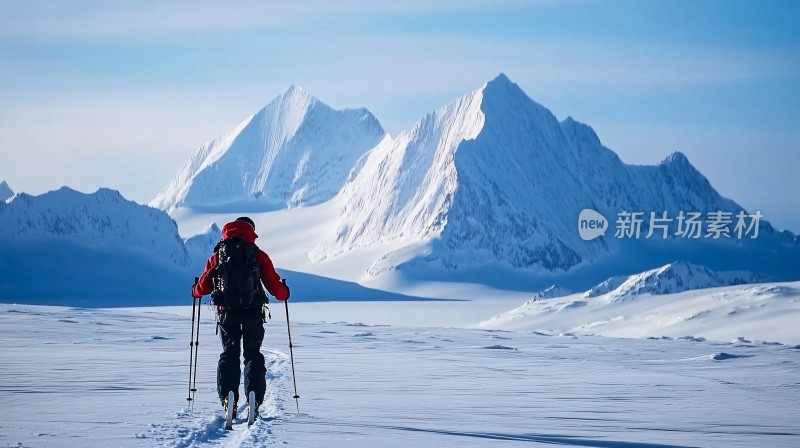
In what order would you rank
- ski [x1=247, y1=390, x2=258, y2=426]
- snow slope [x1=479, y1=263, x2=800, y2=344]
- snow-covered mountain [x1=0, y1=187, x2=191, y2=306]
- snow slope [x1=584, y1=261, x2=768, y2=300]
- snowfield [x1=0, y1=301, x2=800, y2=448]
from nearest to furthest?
snowfield [x1=0, y1=301, x2=800, y2=448] < ski [x1=247, y1=390, x2=258, y2=426] < snow slope [x1=479, y1=263, x2=800, y2=344] < snow slope [x1=584, y1=261, x2=768, y2=300] < snow-covered mountain [x1=0, y1=187, x2=191, y2=306]

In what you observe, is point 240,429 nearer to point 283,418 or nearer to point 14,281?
point 283,418

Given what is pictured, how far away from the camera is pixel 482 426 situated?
12.5 meters

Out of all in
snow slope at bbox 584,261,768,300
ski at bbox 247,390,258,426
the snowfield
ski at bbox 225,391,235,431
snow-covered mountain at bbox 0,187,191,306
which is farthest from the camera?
snow-covered mountain at bbox 0,187,191,306

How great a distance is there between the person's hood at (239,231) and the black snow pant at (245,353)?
921 millimetres

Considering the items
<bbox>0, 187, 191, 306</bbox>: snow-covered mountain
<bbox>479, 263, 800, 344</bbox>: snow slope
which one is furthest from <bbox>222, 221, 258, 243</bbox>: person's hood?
<bbox>0, 187, 191, 306</bbox>: snow-covered mountain

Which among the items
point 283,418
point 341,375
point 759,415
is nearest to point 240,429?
point 283,418

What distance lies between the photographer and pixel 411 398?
53.1ft

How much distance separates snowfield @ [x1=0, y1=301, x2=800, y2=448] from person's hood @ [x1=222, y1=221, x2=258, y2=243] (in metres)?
2.26

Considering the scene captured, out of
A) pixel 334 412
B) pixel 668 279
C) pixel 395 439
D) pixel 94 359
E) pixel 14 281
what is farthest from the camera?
pixel 14 281

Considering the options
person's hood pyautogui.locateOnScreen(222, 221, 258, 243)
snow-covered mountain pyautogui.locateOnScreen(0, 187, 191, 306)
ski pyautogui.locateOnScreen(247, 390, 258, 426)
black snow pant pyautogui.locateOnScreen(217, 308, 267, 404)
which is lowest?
ski pyautogui.locateOnScreen(247, 390, 258, 426)

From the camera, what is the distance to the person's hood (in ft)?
40.9

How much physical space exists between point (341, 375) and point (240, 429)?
9349 mm

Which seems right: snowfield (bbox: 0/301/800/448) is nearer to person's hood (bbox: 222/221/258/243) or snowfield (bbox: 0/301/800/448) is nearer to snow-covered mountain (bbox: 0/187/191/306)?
person's hood (bbox: 222/221/258/243)

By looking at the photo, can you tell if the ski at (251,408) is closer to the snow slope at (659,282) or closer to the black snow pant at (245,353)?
the black snow pant at (245,353)
